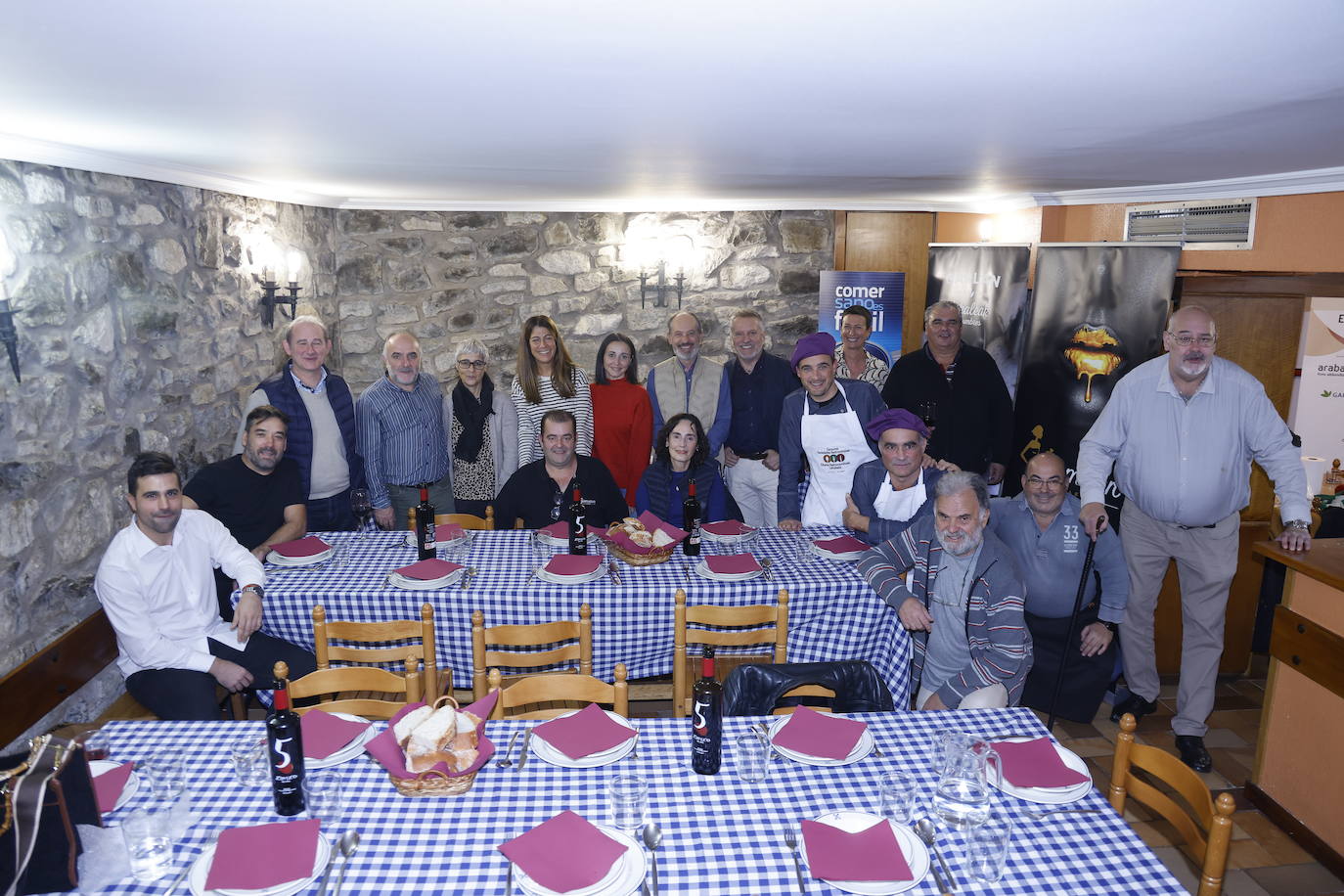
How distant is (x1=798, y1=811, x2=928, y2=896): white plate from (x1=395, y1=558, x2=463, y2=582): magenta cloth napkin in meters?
1.81

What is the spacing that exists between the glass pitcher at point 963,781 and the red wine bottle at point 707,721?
0.51 m

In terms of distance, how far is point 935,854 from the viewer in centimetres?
176

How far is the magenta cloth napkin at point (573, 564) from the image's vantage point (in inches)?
126

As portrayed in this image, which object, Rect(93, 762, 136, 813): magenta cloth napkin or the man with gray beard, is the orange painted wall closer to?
the man with gray beard

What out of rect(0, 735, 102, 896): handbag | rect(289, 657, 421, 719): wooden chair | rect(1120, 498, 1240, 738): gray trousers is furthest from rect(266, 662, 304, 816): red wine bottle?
rect(1120, 498, 1240, 738): gray trousers

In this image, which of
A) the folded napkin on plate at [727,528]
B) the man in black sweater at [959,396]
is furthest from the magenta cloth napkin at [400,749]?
the man in black sweater at [959,396]

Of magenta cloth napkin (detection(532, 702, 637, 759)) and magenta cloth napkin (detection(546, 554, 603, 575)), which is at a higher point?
magenta cloth napkin (detection(546, 554, 603, 575))

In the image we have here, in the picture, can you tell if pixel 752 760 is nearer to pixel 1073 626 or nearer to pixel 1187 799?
pixel 1187 799

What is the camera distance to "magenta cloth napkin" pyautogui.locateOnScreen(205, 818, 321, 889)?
162 cm

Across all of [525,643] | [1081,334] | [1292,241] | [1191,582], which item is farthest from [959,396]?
[525,643]

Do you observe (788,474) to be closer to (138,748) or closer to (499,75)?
(499,75)

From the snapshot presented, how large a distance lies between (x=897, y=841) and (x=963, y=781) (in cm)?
25

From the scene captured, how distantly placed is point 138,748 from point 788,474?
2781 mm

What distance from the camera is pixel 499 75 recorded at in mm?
2127
